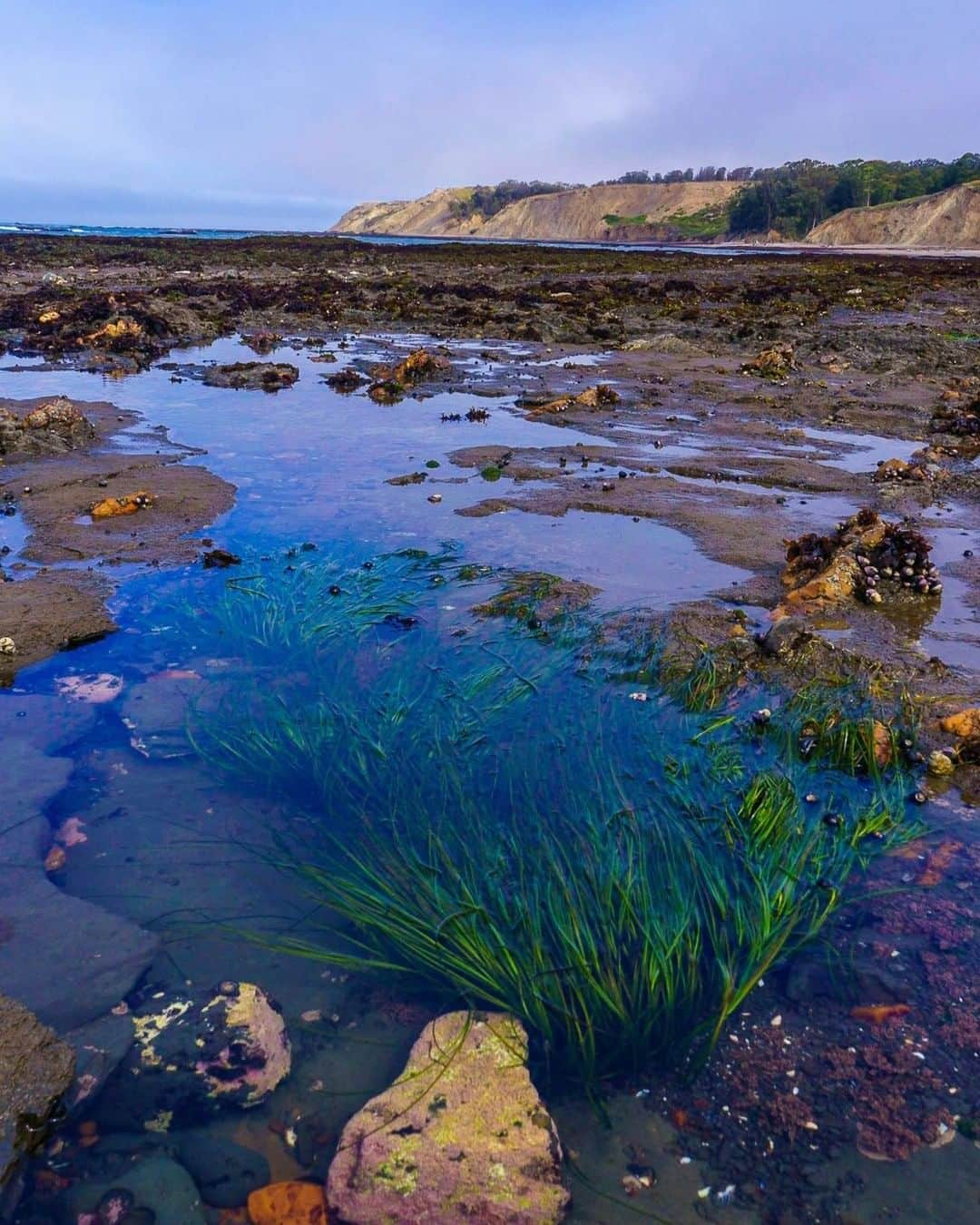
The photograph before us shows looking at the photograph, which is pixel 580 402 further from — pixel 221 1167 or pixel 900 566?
pixel 221 1167

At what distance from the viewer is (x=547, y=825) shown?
3902 millimetres

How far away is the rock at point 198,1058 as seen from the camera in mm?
2627

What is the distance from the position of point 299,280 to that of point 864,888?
39.4 m

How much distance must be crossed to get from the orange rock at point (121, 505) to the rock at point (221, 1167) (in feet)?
22.5

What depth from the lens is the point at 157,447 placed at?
11.1 meters

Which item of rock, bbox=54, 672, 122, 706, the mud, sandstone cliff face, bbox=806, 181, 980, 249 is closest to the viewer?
rock, bbox=54, 672, 122, 706

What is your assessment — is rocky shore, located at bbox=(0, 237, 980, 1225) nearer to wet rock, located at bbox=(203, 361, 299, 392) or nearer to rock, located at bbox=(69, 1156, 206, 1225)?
rock, located at bbox=(69, 1156, 206, 1225)

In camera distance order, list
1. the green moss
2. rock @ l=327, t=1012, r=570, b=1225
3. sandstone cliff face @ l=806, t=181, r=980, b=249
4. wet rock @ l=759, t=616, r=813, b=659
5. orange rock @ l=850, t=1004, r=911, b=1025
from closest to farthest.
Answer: rock @ l=327, t=1012, r=570, b=1225 → orange rock @ l=850, t=1004, r=911, b=1025 → wet rock @ l=759, t=616, r=813, b=659 → sandstone cliff face @ l=806, t=181, r=980, b=249 → the green moss

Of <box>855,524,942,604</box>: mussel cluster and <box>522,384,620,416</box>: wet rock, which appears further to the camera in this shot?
<box>522,384,620,416</box>: wet rock

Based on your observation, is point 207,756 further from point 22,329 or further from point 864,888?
point 22,329

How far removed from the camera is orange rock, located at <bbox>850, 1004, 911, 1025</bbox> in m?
2.90

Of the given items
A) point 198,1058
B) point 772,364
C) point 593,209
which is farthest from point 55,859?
point 593,209

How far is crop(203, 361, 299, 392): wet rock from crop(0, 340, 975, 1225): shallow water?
10.4ft

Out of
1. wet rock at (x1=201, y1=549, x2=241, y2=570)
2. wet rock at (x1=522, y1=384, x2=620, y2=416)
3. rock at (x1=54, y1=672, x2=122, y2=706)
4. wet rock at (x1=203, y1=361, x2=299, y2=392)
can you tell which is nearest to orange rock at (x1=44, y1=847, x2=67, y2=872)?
rock at (x1=54, y1=672, x2=122, y2=706)
